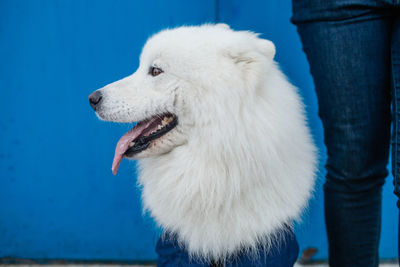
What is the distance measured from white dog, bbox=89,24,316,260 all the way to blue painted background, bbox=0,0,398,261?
634mm

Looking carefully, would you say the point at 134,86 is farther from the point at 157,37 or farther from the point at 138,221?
the point at 138,221

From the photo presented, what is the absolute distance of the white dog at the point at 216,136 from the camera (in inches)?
54.7

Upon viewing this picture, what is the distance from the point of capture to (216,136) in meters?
1.39

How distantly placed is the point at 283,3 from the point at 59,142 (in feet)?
4.95

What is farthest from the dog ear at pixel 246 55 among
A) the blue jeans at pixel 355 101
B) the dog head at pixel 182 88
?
the blue jeans at pixel 355 101

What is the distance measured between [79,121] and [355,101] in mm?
1520

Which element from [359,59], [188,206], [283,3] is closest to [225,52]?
[359,59]

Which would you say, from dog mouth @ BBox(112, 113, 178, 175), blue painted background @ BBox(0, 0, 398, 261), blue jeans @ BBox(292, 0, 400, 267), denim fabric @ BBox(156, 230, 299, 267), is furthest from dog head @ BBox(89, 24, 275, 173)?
blue painted background @ BBox(0, 0, 398, 261)

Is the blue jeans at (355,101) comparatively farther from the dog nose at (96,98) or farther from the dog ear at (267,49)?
the dog nose at (96,98)

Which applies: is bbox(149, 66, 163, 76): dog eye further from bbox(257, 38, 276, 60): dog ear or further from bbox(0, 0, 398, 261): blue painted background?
bbox(0, 0, 398, 261): blue painted background

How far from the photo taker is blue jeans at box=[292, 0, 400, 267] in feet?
4.38

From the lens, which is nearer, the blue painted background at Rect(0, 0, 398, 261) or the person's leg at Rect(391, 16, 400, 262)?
the person's leg at Rect(391, 16, 400, 262)

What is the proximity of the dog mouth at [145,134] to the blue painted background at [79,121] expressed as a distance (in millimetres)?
728

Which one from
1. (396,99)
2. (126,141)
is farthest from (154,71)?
(396,99)
